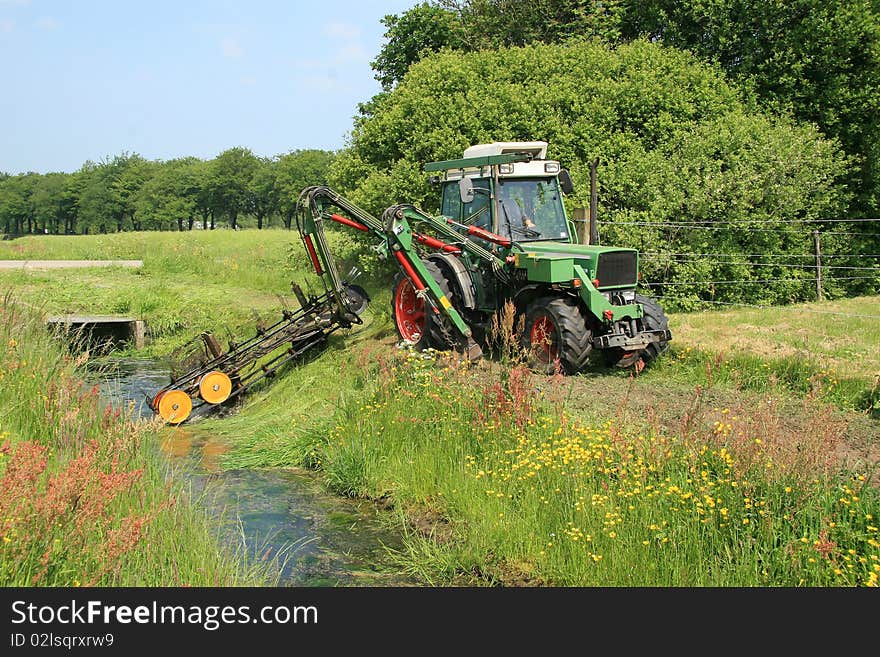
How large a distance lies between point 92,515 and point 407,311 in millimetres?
8416

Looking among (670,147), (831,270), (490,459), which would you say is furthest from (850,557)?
(831,270)

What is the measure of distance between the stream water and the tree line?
61352mm

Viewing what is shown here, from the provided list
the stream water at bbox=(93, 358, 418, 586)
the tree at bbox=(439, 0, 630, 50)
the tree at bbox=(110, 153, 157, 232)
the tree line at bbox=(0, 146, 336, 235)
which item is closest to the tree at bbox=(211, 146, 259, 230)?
the tree line at bbox=(0, 146, 336, 235)

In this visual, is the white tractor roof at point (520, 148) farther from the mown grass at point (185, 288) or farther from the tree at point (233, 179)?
the tree at point (233, 179)

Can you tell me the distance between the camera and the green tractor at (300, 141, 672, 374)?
9.91 metres

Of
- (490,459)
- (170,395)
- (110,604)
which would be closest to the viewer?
(110,604)

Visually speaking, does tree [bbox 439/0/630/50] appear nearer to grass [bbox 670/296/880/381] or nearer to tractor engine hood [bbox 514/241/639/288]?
grass [bbox 670/296/880/381]

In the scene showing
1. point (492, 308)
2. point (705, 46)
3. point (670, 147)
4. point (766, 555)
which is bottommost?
point (766, 555)

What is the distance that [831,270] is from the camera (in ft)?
56.7

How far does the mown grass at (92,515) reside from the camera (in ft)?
13.3

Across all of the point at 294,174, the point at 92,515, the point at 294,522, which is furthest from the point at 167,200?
the point at 92,515

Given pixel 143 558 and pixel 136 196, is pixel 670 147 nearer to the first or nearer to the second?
pixel 143 558

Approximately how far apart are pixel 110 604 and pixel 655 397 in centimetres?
643

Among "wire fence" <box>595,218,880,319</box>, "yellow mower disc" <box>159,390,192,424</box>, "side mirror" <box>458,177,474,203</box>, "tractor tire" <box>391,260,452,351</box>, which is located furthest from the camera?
"wire fence" <box>595,218,880,319</box>
